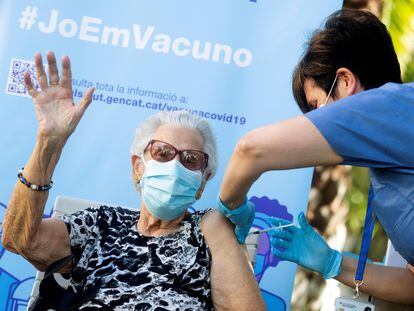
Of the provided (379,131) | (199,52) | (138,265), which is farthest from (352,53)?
(199,52)

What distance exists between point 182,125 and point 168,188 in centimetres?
32

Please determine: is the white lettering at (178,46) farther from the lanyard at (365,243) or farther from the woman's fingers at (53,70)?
the lanyard at (365,243)

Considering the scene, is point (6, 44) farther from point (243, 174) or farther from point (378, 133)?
point (378, 133)

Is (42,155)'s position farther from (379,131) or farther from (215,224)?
(379,131)

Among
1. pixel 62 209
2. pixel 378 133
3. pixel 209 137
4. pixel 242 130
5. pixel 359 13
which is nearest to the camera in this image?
pixel 378 133

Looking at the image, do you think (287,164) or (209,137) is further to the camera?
(209,137)

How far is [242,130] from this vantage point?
360 centimetres

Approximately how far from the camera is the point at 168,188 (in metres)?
2.59

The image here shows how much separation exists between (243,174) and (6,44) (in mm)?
2068

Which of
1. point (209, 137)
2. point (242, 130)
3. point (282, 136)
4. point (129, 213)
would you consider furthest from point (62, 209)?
Answer: point (282, 136)

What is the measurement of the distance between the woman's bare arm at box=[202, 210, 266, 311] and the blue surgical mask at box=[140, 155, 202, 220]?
13cm

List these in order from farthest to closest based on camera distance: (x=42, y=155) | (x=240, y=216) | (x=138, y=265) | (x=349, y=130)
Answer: (x=138, y=265)
(x=240, y=216)
(x=42, y=155)
(x=349, y=130)

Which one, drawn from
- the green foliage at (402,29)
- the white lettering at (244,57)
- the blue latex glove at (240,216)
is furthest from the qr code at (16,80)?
the green foliage at (402,29)

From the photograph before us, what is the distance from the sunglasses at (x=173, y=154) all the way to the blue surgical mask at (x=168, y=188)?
0.09 feet
